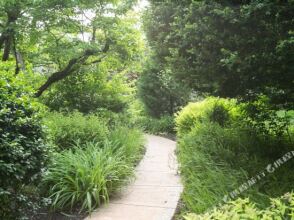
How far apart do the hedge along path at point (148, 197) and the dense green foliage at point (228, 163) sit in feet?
0.77

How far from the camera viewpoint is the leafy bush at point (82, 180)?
3.80 m

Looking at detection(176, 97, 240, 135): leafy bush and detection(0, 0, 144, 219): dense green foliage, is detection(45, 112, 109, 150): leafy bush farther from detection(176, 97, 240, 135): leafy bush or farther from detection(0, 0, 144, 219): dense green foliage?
detection(176, 97, 240, 135): leafy bush

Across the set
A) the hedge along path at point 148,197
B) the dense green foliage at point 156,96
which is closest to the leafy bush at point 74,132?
the hedge along path at point 148,197

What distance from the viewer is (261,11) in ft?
11.9

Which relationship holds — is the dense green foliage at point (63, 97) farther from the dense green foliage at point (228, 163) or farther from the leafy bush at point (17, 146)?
the dense green foliage at point (228, 163)

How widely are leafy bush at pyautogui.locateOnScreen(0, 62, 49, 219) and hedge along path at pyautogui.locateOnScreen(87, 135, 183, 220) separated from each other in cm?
97

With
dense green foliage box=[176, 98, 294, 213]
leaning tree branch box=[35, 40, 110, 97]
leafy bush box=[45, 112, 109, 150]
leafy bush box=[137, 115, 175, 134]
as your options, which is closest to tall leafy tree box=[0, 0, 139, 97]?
leaning tree branch box=[35, 40, 110, 97]

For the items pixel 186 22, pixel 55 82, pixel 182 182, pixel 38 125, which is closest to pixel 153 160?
pixel 182 182

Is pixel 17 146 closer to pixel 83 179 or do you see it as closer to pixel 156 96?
pixel 83 179

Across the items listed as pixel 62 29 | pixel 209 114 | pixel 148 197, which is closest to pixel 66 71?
pixel 62 29

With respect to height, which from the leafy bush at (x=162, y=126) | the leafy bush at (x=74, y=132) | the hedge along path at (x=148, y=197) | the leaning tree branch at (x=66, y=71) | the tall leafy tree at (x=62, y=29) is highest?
the tall leafy tree at (x=62, y=29)

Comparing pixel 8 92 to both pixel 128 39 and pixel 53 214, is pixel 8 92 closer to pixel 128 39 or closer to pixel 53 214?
pixel 53 214

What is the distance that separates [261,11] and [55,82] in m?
6.88

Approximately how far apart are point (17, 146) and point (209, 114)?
5.62 meters
